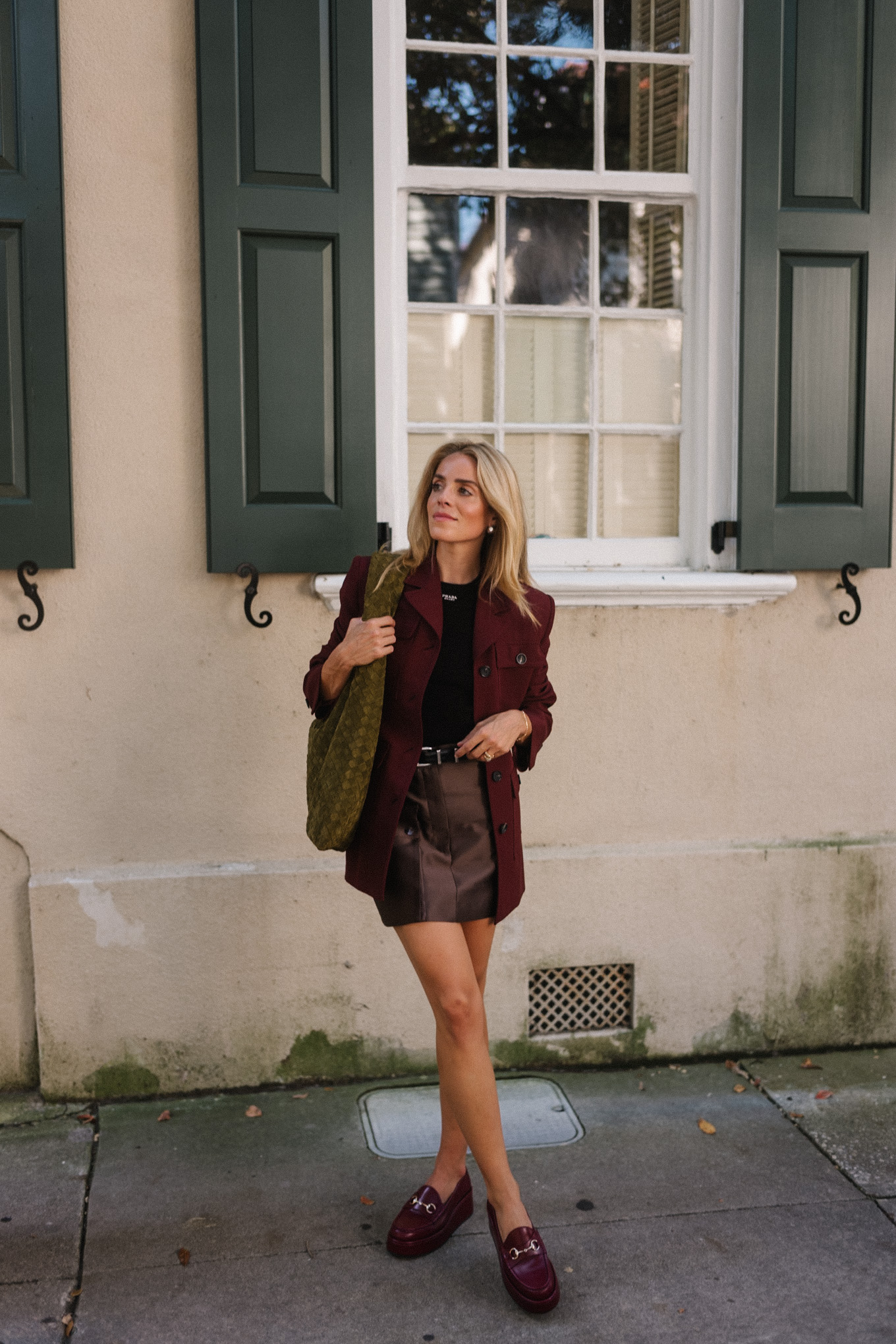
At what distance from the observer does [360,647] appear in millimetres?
2645

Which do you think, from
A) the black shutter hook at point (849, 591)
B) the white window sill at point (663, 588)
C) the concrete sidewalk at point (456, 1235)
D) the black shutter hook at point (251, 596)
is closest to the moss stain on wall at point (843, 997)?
the concrete sidewalk at point (456, 1235)

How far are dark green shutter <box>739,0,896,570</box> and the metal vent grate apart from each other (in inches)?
55.1

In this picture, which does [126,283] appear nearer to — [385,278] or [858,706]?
[385,278]

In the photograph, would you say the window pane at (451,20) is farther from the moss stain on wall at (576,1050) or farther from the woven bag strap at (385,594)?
the moss stain on wall at (576,1050)

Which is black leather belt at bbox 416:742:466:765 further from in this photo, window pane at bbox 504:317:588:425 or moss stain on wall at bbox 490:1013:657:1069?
window pane at bbox 504:317:588:425

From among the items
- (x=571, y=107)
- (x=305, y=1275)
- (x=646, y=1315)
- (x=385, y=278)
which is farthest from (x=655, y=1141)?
(x=571, y=107)

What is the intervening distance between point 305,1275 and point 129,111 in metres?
3.12

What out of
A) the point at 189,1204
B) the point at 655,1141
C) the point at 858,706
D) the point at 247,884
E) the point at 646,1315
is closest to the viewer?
the point at 646,1315

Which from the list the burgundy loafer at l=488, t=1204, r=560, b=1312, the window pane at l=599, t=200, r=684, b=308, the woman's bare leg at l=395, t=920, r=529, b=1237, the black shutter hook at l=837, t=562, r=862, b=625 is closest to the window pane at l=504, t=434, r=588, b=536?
the window pane at l=599, t=200, r=684, b=308

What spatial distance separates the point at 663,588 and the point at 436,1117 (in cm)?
173

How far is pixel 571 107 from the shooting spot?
12.7 ft

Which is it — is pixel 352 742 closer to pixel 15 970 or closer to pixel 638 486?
pixel 15 970

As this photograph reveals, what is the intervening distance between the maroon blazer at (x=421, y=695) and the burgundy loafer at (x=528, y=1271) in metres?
0.72

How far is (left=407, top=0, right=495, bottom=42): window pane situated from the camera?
3.76m
